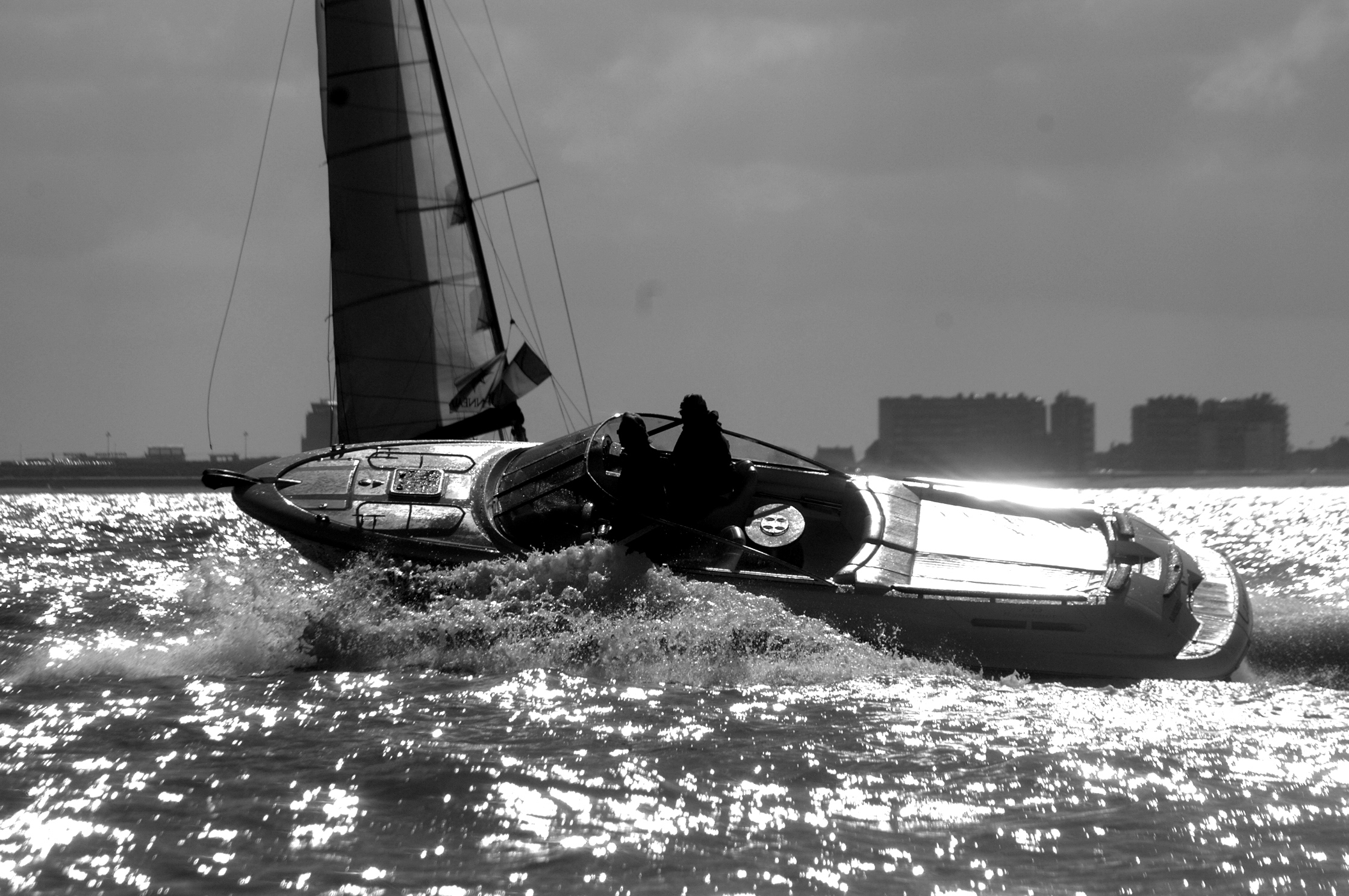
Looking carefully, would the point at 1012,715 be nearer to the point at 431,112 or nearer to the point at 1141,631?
the point at 1141,631

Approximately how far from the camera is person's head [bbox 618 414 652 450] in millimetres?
9531

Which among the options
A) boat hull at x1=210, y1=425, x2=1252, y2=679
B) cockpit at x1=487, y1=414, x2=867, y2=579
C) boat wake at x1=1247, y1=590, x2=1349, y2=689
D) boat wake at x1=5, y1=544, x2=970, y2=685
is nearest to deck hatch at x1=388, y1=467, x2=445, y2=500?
→ boat hull at x1=210, y1=425, x2=1252, y2=679

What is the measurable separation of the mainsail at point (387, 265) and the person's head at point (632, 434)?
9.43m

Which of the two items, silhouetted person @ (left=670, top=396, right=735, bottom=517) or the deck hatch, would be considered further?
the deck hatch

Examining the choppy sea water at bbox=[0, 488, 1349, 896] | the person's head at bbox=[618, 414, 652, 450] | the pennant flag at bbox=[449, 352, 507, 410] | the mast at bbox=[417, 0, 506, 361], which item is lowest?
the choppy sea water at bbox=[0, 488, 1349, 896]

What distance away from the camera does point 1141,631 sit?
7805mm

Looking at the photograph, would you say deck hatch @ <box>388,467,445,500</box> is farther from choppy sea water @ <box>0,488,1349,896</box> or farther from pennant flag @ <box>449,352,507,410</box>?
pennant flag @ <box>449,352,507,410</box>

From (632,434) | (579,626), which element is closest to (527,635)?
(579,626)

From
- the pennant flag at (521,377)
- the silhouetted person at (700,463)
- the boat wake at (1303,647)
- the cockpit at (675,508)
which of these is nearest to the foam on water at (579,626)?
the cockpit at (675,508)

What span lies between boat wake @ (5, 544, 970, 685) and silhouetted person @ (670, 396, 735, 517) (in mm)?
803

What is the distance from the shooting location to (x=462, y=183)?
64.6ft

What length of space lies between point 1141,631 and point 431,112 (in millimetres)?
14391

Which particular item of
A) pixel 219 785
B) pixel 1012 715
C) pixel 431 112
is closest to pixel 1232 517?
pixel 431 112

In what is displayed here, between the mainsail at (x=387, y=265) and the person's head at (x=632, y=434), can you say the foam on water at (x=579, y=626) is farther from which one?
the mainsail at (x=387, y=265)
